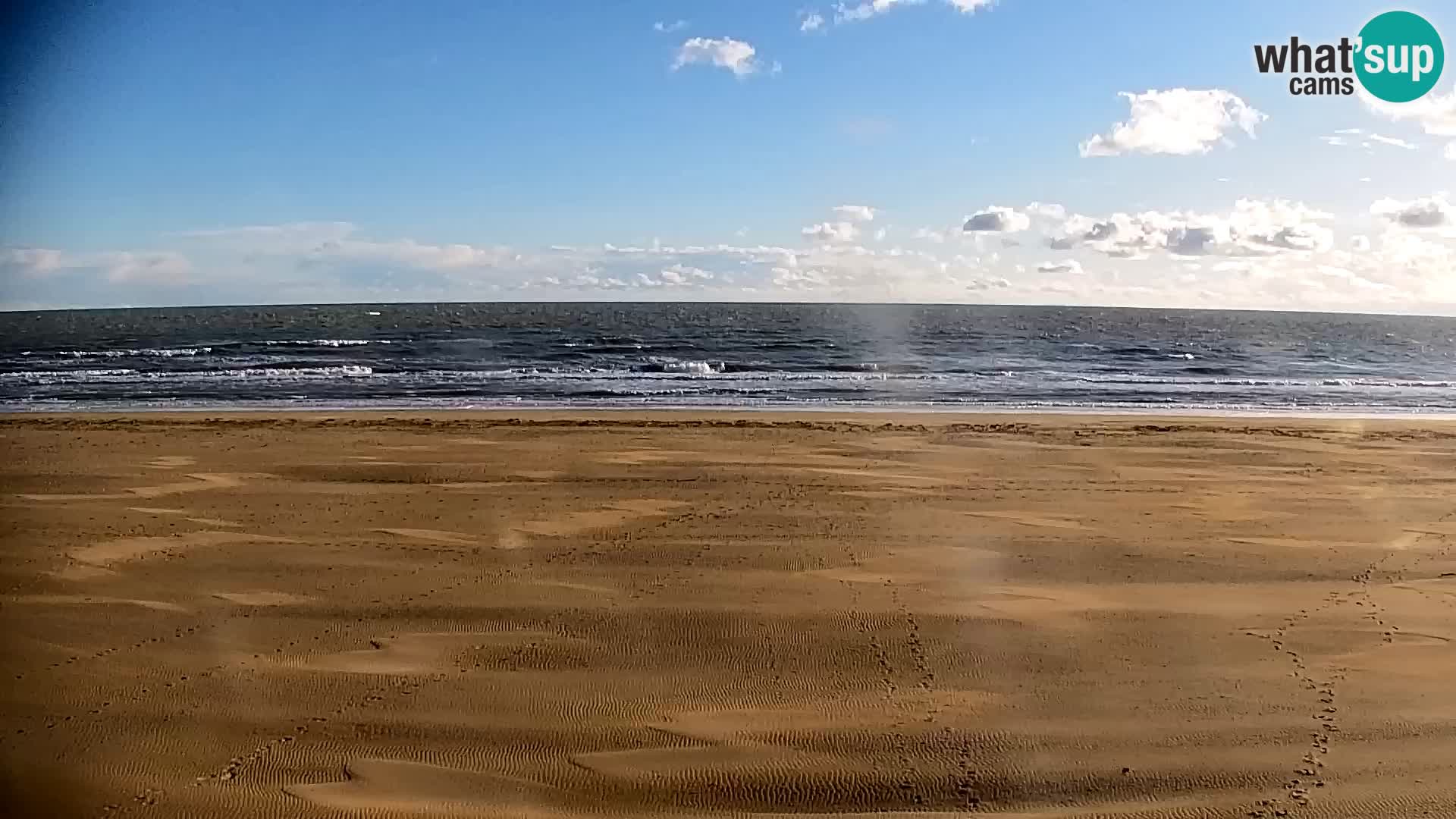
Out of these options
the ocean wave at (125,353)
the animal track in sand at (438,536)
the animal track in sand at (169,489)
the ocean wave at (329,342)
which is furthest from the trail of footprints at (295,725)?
the ocean wave at (329,342)

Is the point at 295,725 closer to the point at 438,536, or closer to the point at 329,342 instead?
the point at 438,536

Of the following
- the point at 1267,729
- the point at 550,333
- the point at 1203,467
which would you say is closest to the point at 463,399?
the point at 1203,467

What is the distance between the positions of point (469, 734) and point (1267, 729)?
11.6ft

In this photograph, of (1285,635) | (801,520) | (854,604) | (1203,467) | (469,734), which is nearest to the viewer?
(469,734)

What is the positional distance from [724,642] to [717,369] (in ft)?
62.4

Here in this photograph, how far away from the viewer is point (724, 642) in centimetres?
525

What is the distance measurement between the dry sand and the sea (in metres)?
5.59

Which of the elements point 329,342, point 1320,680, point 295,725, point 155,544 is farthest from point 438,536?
point 329,342

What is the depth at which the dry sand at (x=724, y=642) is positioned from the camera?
151 inches

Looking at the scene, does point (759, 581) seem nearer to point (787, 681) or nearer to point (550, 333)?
point (787, 681)

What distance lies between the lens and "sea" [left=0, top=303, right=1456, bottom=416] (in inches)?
702

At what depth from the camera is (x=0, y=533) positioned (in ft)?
22.2

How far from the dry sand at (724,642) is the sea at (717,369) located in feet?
18.3

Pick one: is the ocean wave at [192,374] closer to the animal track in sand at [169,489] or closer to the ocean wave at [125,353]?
the ocean wave at [125,353]
